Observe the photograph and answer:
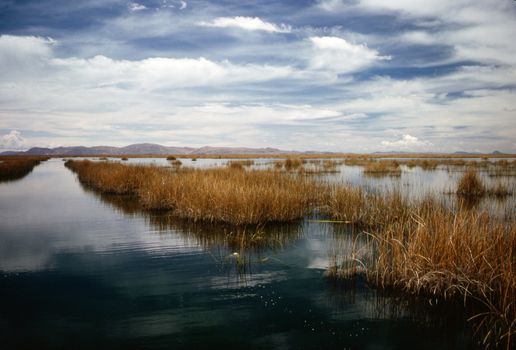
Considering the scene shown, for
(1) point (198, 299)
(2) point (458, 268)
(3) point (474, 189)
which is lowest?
(1) point (198, 299)

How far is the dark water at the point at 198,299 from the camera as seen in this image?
450cm

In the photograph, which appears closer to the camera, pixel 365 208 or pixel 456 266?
pixel 456 266

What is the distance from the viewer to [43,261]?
7.80 meters

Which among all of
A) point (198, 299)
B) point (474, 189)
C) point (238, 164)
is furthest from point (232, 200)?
point (238, 164)

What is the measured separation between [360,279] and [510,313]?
228 centimetres

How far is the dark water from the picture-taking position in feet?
14.8

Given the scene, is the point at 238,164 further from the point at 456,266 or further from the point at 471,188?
the point at 456,266

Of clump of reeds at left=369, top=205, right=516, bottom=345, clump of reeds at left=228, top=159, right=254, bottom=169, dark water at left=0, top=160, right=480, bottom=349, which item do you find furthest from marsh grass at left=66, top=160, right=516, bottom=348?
clump of reeds at left=228, top=159, right=254, bottom=169

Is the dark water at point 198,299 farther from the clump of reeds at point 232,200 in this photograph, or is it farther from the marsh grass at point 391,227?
the clump of reeds at point 232,200

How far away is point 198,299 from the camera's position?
5.63 m

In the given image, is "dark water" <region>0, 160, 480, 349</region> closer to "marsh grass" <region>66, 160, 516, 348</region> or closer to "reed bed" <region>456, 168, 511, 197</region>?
"marsh grass" <region>66, 160, 516, 348</region>

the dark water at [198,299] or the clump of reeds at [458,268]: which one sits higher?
the clump of reeds at [458,268]

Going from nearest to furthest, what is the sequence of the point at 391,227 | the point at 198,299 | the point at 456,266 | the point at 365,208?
the point at 456,266 → the point at 198,299 → the point at 391,227 → the point at 365,208

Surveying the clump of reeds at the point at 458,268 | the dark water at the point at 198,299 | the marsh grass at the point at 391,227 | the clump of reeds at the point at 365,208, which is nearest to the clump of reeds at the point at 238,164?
the marsh grass at the point at 391,227
